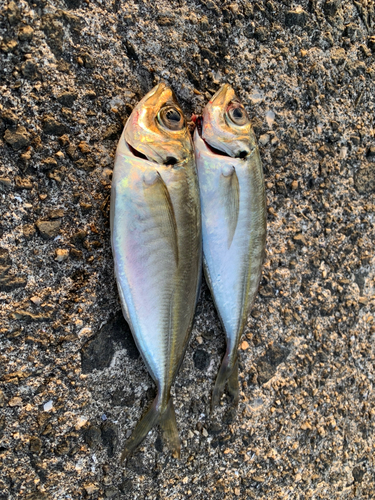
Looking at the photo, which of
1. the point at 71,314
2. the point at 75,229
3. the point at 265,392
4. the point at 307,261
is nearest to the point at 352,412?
the point at 265,392

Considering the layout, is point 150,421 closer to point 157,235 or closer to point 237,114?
point 157,235

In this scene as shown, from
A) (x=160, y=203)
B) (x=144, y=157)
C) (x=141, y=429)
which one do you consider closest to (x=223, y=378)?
(x=141, y=429)

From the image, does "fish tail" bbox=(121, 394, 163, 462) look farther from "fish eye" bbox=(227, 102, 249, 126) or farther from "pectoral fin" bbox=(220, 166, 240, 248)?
"fish eye" bbox=(227, 102, 249, 126)

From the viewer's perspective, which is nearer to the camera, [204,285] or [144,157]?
[144,157]

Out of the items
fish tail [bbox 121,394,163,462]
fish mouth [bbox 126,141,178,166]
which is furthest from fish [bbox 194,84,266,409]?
fish tail [bbox 121,394,163,462]

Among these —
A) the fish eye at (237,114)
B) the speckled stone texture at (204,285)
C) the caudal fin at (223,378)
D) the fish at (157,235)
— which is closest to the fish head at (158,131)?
the fish at (157,235)

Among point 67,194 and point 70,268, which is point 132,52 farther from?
point 70,268

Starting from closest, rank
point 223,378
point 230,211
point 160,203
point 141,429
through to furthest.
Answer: point 160,203, point 141,429, point 230,211, point 223,378
